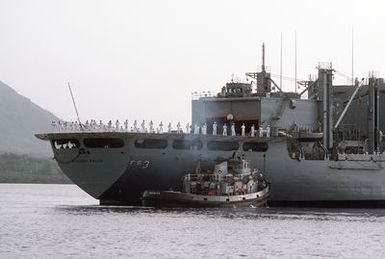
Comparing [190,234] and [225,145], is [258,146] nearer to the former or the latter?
[225,145]

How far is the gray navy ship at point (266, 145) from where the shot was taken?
8988 cm

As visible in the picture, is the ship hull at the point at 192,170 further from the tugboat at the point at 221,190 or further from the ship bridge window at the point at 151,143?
the tugboat at the point at 221,190

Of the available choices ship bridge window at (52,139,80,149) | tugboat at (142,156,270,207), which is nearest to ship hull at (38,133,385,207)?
ship bridge window at (52,139,80,149)

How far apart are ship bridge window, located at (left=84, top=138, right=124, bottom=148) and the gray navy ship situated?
0.25ft

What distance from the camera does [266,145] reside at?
94.9 metres

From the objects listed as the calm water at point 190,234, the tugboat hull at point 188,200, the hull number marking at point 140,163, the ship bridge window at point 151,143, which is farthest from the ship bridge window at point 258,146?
the hull number marking at point 140,163

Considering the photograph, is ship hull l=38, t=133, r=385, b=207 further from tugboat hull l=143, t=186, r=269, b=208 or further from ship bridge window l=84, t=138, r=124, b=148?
tugboat hull l=143, t=186, r=269, b=208

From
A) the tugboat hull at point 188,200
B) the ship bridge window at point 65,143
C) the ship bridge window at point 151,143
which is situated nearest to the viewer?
the tugboat hull at point 188,200

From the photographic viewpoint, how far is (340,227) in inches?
3024

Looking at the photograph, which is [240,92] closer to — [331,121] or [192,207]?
[331,121]

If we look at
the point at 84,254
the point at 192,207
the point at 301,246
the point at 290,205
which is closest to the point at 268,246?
the point at 301,246

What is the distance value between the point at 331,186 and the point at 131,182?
18440mm

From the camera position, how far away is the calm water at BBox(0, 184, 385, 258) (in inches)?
2404

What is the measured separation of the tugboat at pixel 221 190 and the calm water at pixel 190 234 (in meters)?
1.05
